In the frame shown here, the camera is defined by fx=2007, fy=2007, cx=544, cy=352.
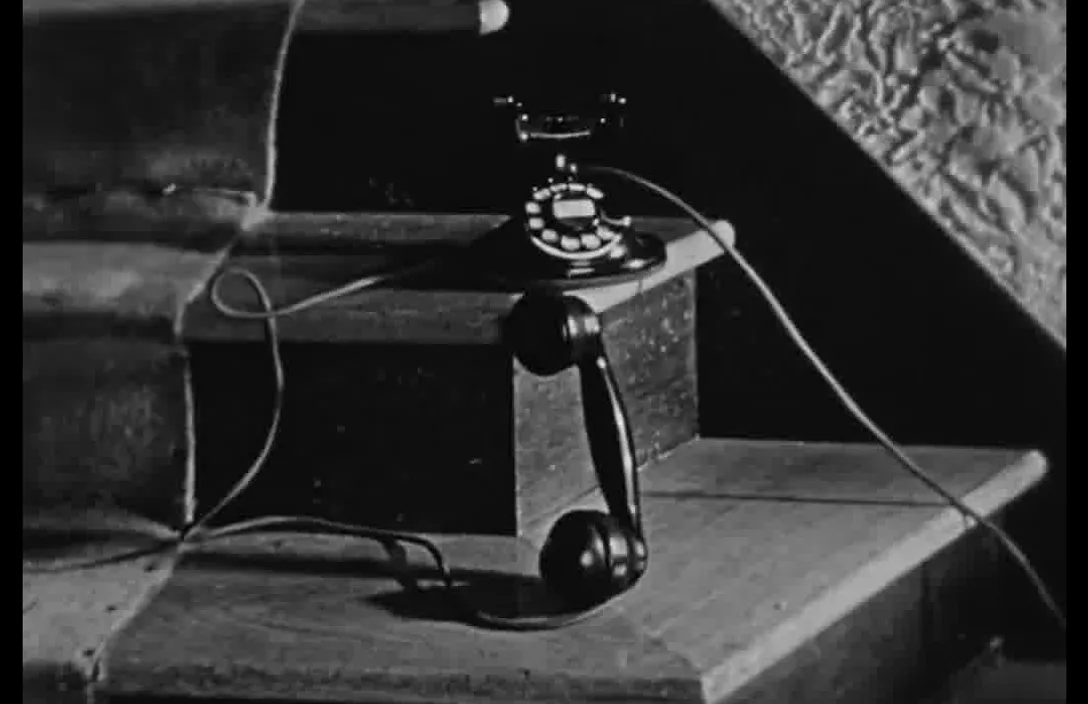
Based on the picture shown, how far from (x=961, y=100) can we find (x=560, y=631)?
22.1 inches

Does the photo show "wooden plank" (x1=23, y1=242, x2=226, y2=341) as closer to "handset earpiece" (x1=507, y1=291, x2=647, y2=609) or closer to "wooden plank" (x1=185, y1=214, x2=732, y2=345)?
A: "wooden plank" (x1=185, y1=214, x2=732, y2=345)

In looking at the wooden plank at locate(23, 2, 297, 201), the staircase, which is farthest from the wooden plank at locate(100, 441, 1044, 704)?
the wooden plank at locate(23, 2, 297, 201)

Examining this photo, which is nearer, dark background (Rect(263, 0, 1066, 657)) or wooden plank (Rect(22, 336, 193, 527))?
wooden plank (Rect(22, 336, 193, 527))

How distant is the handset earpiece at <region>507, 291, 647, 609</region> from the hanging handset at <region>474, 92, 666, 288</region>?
90 millimetres

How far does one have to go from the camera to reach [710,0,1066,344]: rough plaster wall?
1.44 m

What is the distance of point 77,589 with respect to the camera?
48.6 inches

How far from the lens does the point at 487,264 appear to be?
1.33 m

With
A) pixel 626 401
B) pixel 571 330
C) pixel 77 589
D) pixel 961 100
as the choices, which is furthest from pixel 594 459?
pixel 961 100

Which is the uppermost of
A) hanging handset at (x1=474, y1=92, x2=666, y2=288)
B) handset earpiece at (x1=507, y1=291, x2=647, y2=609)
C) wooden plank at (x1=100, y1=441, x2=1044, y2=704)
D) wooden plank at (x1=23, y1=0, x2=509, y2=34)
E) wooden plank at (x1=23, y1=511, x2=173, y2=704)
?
wooden plank at (x1=23, y1=0, x2=509, y2=34)

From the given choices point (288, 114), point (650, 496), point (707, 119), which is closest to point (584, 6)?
point (707, 119)

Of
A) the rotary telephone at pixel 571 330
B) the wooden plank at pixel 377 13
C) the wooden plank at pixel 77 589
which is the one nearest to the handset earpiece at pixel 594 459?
the rotary telephone at pixel 571 330

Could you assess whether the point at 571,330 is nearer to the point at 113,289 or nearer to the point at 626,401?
the point at 626,401
